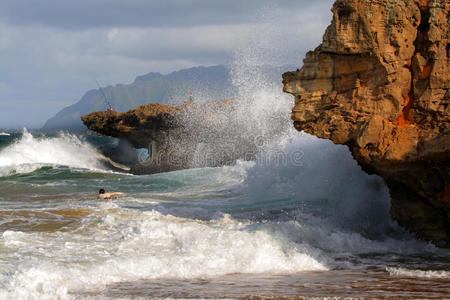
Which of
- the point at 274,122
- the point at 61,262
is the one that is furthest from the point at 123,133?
the point at 61,262

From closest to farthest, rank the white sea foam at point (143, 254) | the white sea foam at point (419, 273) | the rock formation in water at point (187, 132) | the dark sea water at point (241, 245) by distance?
1. the dark sea water at point (241, 245)
2. the white sea foam at point (143, 254)
3. the white sea foam at point (419, 273)
4. the rock formation in water at point (187, 132)

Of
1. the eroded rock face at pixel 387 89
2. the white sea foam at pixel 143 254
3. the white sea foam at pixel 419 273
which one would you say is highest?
the eroded rock face at pixel 387 89

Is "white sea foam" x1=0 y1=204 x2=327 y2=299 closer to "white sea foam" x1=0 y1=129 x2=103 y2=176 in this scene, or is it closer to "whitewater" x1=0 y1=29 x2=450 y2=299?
"whitewater" x1=0 y1=29 x2=450 y2=299

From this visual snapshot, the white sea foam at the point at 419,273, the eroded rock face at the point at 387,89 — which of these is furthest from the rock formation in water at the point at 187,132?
the white sea foam at the point at 419,273

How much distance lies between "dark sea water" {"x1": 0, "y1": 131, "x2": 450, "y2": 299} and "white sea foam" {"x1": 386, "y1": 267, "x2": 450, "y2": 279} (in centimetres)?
1

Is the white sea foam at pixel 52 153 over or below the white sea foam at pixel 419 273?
over

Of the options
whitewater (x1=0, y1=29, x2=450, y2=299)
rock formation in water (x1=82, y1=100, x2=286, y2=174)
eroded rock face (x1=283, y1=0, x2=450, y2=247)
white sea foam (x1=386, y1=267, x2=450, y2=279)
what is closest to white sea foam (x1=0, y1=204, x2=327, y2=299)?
whitewater (x1=0, y1=29, x2=450, y2=299)

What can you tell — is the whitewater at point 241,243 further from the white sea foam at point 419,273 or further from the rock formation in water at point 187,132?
the rock formation in water at point 187,132

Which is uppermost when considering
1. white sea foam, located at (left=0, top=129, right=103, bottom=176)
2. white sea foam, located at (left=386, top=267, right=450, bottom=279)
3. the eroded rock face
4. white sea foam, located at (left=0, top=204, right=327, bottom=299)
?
the eroded rock face

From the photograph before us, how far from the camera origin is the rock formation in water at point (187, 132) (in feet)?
75.2

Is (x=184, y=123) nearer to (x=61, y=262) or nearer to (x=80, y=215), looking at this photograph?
(x=80, y=215)

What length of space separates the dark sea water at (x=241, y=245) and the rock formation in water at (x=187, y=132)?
9.50 metres

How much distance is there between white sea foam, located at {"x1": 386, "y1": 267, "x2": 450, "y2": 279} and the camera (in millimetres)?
6126

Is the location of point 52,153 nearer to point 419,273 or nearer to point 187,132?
point 187,132
